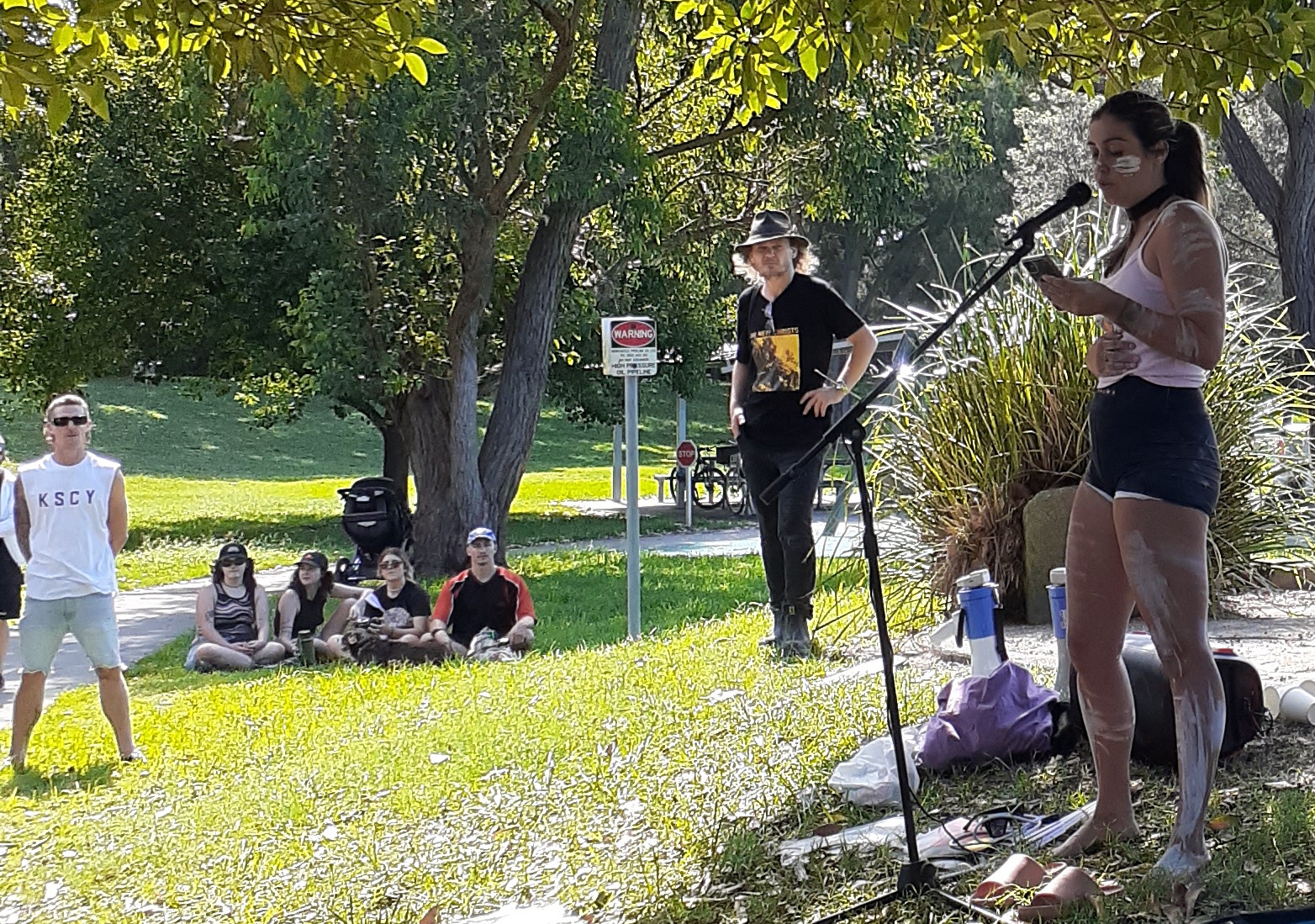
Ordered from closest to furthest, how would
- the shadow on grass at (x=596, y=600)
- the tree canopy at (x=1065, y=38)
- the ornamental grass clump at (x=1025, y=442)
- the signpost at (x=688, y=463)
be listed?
the tree canopy at (x=1065, y=38)
the ornamental grass clump at (x=1025, y=442)
the shadow on grass at (x=596, y=600)
the signpost at (x=688, y=463)

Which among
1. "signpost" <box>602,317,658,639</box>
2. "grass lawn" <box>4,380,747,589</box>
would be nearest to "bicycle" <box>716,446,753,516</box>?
"grass lawn" <box>4,380,747,589</box>

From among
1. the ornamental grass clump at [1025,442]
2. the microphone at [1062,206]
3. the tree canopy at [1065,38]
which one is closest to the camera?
the microphone at [1062,206]

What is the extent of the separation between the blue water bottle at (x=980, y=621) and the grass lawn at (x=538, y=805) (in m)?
0.40

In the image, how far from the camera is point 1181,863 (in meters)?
3.42

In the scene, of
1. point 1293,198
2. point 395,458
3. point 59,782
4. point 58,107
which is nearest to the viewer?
point 58,107

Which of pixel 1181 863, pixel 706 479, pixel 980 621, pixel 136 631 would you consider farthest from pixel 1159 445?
pixel 706 479

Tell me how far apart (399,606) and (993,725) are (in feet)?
21.9

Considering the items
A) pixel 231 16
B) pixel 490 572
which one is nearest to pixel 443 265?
pixel 490 572

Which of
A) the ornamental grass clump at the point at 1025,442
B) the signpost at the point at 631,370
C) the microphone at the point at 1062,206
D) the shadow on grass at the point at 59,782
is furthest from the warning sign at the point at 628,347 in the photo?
the microphone at the point at 1062,206

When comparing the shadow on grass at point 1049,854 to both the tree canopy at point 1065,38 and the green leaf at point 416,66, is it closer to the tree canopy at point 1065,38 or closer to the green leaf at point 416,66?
the tree canopy at point 1065,38

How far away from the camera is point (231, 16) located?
487cm

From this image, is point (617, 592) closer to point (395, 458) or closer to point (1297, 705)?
point (395, 458)

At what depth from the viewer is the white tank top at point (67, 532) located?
7223 millimetres

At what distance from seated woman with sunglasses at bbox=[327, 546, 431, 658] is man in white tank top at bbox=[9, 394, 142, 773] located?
3198 millimetres
